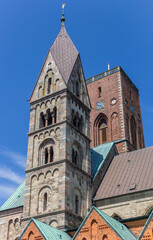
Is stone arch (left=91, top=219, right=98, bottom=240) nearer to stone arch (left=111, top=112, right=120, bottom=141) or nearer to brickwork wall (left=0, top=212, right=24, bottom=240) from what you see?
brickwork wall (left=0, top=212, right=24, bottom=240)

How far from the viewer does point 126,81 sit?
53.6 metres

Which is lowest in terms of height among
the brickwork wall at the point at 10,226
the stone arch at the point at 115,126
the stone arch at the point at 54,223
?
the stone arch at the point at 54,223

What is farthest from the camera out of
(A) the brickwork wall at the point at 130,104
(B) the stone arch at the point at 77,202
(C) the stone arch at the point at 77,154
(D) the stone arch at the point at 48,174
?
(A) the brickwork wall at the point at 130,104

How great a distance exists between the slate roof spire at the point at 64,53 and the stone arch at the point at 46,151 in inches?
246

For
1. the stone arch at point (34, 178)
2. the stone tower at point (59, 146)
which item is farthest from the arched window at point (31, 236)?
the stone arch at point (34, 178)

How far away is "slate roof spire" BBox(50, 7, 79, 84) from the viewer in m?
37.3

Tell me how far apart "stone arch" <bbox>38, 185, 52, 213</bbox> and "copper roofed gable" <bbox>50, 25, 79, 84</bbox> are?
10623 mm

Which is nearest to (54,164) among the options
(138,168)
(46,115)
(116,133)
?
(46,115)

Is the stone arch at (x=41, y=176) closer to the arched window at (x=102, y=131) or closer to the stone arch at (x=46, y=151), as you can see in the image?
the stone arch at (x=46, y=151)

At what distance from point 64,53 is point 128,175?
14715 millimetres

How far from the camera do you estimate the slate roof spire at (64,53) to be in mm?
37344

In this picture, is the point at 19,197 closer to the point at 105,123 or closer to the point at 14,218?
the point at 14,218

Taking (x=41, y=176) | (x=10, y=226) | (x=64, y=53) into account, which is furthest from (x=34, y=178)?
(x=64, y=53)

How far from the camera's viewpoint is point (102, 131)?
164 feet
